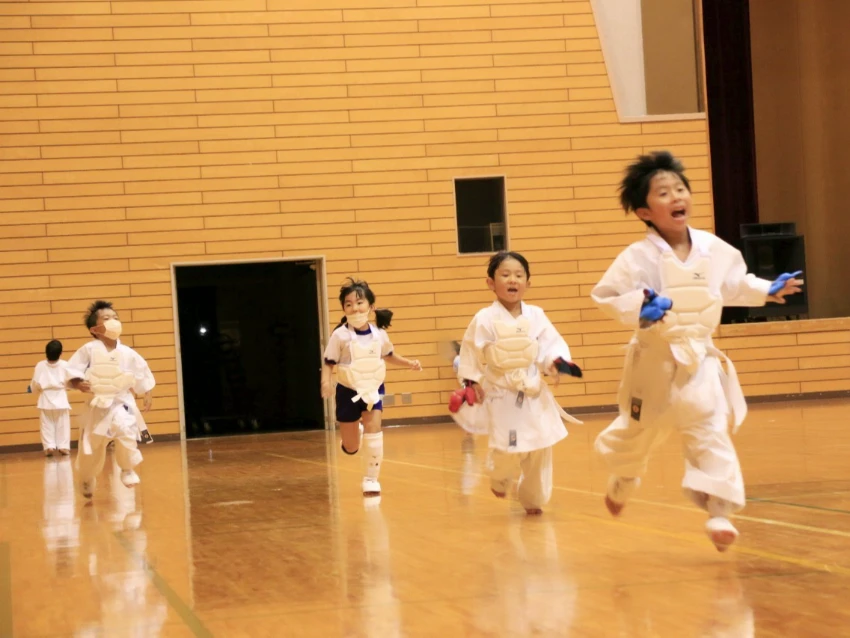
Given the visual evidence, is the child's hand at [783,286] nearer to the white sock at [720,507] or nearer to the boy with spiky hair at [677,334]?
the boy with spiky hair at [677,334]

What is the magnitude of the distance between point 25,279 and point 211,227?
2687 mm

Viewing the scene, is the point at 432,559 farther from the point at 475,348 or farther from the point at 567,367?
the point at 475,348

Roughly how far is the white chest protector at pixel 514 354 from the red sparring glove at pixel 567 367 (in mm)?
353

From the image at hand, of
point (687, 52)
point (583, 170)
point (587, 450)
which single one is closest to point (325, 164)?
point (583, 170)

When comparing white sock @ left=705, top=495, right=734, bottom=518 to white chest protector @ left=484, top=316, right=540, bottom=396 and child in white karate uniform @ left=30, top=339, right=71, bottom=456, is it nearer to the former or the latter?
white chest protector @ left=484, top=316, right=540, bottom=396

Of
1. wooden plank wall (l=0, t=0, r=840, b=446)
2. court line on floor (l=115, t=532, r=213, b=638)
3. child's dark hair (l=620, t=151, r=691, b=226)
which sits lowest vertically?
court line on floor (l=115, t=532, r=213, b=638)

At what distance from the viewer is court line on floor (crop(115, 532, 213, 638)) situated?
3.83 metres

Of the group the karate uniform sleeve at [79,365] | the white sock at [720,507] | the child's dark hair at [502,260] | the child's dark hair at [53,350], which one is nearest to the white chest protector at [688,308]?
the white sock at [720,507]

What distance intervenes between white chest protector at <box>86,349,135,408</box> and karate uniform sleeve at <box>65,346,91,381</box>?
105 mm

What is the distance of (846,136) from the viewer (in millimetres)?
19250

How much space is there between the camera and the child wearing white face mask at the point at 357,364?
891 centimetres

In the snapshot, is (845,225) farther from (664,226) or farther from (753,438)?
(664,226)

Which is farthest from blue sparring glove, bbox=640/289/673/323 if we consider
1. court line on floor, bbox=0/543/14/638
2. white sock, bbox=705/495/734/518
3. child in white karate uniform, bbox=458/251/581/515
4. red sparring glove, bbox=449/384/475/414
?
court line on floor, bbox=0/543/14/638

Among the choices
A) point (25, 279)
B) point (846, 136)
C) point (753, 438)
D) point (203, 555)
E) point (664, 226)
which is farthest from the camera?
point (846, 136)
